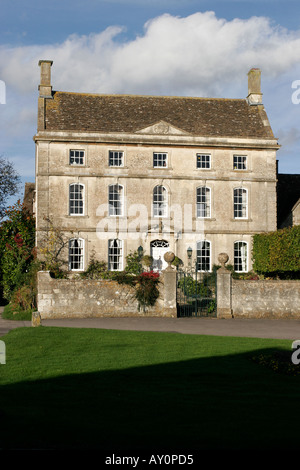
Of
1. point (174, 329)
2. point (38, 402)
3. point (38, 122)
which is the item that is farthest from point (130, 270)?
point (38, 402)

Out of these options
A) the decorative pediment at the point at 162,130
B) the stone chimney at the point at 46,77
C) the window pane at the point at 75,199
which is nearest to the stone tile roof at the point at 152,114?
the decorative pediment at the point at 162,130

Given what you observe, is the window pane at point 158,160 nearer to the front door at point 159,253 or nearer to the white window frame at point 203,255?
the front door at point 159,253

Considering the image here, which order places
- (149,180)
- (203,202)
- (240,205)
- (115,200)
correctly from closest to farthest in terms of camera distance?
(115,200), (149,180), (203,202), (240,205)

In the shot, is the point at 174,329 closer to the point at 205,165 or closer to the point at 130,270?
the point at 130,270

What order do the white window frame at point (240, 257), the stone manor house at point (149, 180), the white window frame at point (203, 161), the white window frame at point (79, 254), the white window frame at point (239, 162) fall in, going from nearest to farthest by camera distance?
the white window frame at point (79, 254)
the stone manor house at point (149, 180)
the white window frame at point (240, 257)
the white window frame at point (203, 161)
the white window frame at point (239, 162)

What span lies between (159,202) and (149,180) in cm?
134

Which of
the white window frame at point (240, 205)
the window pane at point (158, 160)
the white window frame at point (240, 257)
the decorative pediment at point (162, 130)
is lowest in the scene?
the white window frame at point (240, 257)

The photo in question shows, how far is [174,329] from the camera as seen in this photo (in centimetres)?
1984

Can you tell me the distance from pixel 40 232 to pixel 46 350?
1767cm

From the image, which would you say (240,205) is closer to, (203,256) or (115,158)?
(203,256)

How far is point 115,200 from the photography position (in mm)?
32281

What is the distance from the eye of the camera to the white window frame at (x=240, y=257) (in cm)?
3309

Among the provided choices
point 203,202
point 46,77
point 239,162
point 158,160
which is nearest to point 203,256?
point 203,202

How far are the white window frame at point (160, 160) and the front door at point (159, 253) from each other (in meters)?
4.28
